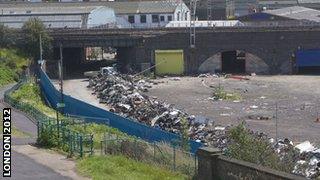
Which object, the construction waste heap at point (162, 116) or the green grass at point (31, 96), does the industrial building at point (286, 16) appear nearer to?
the construction waste heap at point (162, 116)

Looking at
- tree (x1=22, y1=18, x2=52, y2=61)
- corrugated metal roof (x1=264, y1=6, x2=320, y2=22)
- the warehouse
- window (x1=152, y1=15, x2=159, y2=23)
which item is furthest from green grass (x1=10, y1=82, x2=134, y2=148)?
corrugated metal roof (x1=264, y1=6, x2=320, y2=22)

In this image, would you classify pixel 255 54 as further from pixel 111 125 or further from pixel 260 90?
pixel 111 125

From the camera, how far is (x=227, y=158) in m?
19.3

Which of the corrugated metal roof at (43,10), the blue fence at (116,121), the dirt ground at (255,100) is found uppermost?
the corrugated metal roof at (43,10)

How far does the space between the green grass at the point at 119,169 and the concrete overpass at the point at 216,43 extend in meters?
63.9

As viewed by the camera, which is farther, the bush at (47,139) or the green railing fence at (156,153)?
the bush at (47,139)

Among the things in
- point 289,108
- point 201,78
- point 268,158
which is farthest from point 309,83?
point 268,158

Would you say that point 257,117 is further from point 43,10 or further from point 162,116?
point 43,10

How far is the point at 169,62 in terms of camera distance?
90.2m

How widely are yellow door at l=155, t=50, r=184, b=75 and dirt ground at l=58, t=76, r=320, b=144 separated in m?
4.74

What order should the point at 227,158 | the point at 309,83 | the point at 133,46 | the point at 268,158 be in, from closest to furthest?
the point at 227,158 → the point at 268,158 → the point at 309,83 → the point at 133,46

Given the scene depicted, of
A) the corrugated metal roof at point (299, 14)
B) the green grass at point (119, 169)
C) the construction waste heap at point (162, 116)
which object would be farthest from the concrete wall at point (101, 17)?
the green grass at point (119, 169)

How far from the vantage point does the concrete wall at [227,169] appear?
1746 centimetres

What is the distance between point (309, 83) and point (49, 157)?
52416 mm
